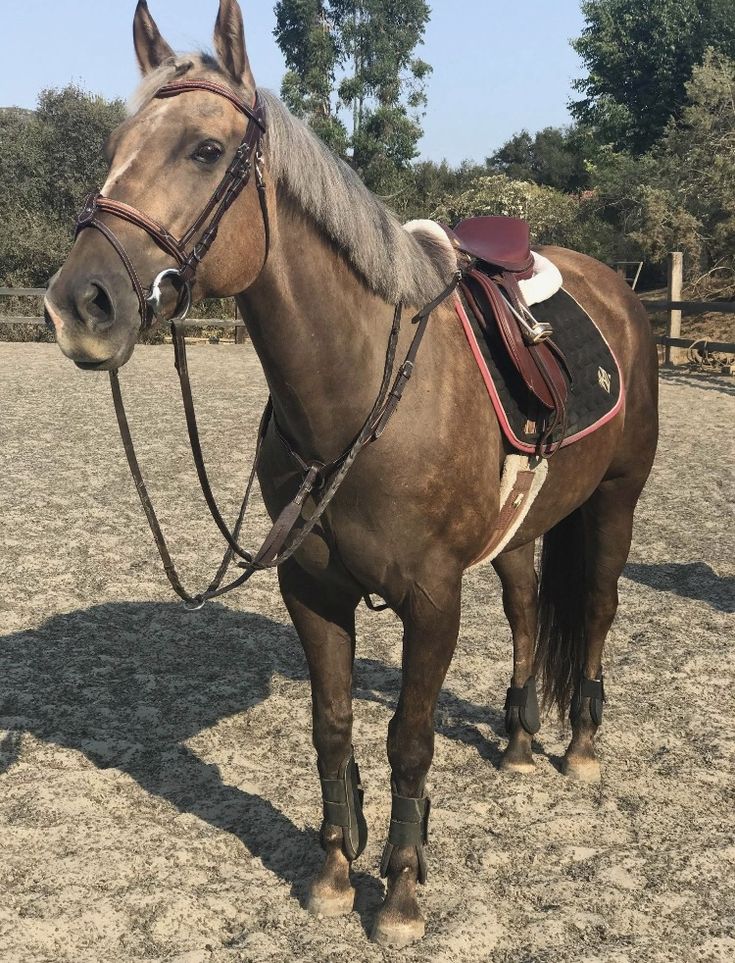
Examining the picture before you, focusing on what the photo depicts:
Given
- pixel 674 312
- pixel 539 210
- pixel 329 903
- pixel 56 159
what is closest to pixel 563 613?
pixel 329 903

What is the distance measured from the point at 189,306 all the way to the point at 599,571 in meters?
2.18

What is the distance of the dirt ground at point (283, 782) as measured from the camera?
101 inches

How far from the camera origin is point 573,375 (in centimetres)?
312

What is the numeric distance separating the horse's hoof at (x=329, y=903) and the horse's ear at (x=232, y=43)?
2.15 m

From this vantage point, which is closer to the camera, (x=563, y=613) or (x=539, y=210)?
(x=563, y=613)

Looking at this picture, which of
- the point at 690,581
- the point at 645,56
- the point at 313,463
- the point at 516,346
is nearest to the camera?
the point at 313,463

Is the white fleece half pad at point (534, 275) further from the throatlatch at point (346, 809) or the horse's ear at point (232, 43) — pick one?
the throatlatch at point (346, 809)

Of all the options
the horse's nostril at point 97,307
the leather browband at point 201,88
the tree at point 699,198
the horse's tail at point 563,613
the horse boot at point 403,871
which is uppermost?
the tree at point 699,198

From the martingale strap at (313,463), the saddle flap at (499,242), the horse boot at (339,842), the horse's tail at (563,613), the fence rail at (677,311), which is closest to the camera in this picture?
the martingale strap at (313,463)

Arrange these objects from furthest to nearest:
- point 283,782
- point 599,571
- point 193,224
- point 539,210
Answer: point 539,210, point 599,571, point 283,782, point 193,224

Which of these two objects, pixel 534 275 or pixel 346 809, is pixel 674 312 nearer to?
pixel 534 275

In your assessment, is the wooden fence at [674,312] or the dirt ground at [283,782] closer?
the dirt ground at [283,782]

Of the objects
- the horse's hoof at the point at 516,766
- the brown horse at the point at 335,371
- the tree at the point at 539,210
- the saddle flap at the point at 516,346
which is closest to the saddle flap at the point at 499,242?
the saddle flap at the point at 516,346

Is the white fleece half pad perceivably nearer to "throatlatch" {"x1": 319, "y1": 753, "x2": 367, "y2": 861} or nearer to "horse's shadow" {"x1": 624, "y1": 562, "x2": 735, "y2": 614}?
"throatlatch" {"x1": 319, "y1": 753, "x2": 367, "y2": 861}
